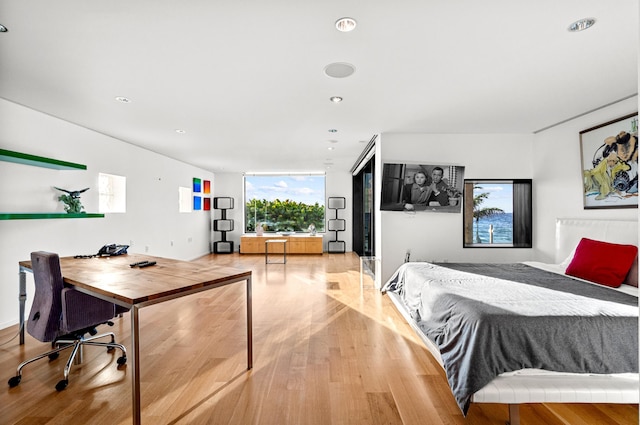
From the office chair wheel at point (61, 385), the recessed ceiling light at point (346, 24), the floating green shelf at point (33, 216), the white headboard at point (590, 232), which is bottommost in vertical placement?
the office chair wheel at point (61, 385)

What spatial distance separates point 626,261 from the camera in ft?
9.29

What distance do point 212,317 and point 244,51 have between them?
2930 millimetres

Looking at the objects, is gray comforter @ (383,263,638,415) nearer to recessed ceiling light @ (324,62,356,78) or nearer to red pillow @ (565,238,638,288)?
red pillow @ (565,238,638,288)

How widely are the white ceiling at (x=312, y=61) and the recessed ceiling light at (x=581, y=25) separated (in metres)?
0.04

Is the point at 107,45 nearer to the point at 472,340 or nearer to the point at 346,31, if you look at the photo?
the point at 346,31

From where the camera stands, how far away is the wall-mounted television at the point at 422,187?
15.0ft

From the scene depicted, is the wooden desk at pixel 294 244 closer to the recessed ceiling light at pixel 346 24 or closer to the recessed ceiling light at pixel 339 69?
the recessed ceiling light at pixel 339 69

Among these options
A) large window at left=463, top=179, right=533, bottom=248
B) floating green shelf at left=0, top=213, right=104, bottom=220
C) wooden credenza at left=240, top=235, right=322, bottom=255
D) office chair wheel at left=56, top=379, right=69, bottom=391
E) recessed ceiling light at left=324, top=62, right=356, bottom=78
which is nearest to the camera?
office chair wheel at left=56, top=379, right=69, bottom=391

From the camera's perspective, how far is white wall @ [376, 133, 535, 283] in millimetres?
4641

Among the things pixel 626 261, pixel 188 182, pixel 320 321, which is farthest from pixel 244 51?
pixel 188 182

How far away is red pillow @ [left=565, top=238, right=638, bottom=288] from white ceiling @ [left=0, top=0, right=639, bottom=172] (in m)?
1.63

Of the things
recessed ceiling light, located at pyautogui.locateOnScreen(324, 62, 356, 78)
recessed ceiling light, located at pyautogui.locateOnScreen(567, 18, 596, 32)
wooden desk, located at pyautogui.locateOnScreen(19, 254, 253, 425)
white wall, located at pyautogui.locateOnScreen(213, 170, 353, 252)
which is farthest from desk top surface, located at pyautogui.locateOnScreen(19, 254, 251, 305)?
white wall, located at pyautogui.locateOnScreen(213, 170, 353, 252)

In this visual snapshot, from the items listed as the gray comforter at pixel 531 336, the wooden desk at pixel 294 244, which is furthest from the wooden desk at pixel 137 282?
the wooden desk at pixel 294 244

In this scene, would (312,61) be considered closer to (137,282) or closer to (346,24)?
(346,24)
